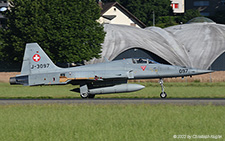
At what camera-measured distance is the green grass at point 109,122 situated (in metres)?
15.4

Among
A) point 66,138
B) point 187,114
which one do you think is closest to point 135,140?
point 66,138

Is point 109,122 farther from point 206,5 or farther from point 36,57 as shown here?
point 206,5

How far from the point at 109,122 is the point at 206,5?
127 metres

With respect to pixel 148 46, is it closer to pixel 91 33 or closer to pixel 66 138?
pixel 91 33

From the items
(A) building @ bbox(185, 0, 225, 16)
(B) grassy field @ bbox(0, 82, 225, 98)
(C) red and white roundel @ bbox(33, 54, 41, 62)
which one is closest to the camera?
(C) red and white roundel @ bbox(33, 54, 41, 62)

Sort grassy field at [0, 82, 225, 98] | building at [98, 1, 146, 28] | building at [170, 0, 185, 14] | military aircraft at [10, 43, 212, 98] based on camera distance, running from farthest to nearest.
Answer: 1. building at [170, 0, 185, 14]
2. building at [98, 1, 146, 28]
3. grassy field at [0, 82, 225, 98]
4. military aircraft at [10, 43, 212, 98]

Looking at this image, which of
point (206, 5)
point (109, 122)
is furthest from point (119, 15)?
point (109, 122)

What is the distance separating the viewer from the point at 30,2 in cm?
5991

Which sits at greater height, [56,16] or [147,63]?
[56,16]

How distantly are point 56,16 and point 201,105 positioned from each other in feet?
128

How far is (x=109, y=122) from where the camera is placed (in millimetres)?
18062

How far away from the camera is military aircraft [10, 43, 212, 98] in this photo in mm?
29203

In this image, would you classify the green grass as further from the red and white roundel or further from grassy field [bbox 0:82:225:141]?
the red and white roundel

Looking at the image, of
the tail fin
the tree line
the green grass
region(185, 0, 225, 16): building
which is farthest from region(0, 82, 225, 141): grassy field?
region(185, 0, 225, 16): building
